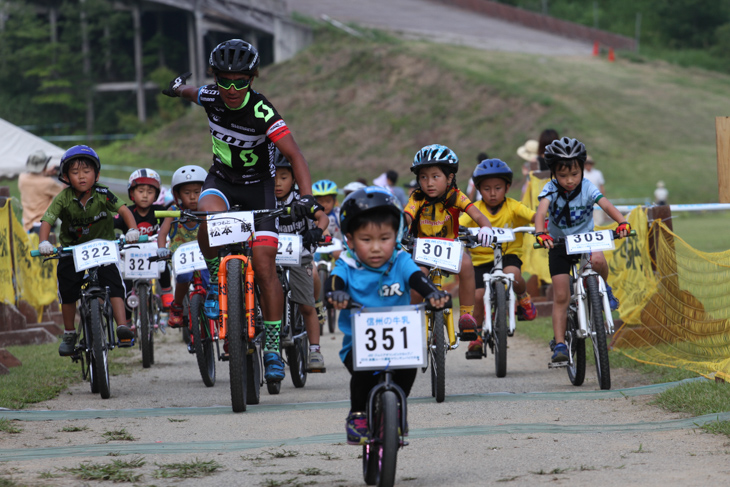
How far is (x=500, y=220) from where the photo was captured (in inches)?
401

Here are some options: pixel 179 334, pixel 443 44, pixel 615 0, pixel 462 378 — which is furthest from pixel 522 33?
pixel 462 378

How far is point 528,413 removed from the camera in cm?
733

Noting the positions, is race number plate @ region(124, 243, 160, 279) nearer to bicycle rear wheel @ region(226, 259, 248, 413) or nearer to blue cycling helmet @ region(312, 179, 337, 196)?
blue cycling helmet @ region(312, 179, 337, 196)

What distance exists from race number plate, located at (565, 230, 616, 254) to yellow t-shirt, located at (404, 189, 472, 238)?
2.94 ft

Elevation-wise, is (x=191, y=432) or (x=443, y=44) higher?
(x=443, y=44)

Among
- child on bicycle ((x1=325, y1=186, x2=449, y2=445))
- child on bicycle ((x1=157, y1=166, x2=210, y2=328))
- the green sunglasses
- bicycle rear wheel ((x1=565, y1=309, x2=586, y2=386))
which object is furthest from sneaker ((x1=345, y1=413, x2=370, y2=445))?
child on bicycle ((x1=157, y1=166, x2=210, y2=328))

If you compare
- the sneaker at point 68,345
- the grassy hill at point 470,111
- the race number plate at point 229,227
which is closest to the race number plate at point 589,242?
the race number plate at point 229,227

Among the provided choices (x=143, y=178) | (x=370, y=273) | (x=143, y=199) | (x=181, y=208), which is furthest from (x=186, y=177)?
(x=370, y=273)

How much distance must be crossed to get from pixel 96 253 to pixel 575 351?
4.11 metres

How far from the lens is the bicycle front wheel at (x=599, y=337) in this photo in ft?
27.1

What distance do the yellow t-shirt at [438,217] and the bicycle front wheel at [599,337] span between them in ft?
4.06

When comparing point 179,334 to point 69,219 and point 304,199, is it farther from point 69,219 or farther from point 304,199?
point 304,199

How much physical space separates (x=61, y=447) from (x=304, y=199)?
2.13 meters

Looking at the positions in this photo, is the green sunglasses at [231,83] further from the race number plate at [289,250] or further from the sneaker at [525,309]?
the sneaker at [525,309]
